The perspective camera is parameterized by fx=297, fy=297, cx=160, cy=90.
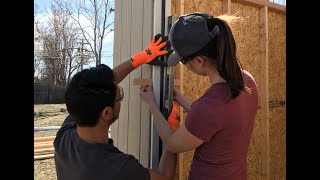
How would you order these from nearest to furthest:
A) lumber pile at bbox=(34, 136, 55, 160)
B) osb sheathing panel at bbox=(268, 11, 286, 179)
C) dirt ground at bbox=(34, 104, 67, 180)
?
osb sheathing panel at bbox=(268, 11, 286, 179) → dirt ground at bbox=(34, 104, 67, 180) → lumber pile at bbox=(34, 136, 55, 160)

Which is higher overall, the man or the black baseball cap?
the black baseball cap

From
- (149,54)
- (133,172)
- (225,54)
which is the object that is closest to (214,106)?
(225,54)

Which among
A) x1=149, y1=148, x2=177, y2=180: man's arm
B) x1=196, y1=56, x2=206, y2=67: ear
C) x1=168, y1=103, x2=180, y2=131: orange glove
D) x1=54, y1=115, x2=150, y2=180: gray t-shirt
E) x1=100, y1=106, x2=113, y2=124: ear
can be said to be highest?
x1=196, y1=56, x2=206, y2=67: ear

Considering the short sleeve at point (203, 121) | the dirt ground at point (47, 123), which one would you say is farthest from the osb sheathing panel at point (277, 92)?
the dirt ground at point (47, 123)

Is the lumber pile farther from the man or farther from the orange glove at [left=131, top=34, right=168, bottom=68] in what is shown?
the man

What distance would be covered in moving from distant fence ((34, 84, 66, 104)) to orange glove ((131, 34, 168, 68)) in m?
9.91

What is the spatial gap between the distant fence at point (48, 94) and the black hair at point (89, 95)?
10409 mm

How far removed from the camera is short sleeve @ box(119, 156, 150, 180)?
51.4 inches

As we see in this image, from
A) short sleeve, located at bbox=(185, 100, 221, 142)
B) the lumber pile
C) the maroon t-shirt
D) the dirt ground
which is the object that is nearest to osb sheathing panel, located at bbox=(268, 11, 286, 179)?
the maroon t-shirt

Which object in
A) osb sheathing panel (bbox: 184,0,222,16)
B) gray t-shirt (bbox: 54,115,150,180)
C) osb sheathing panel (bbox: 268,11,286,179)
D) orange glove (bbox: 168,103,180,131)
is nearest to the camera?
gray t-shirt (bbox: 54,115,150,180)

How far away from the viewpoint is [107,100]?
139cm
